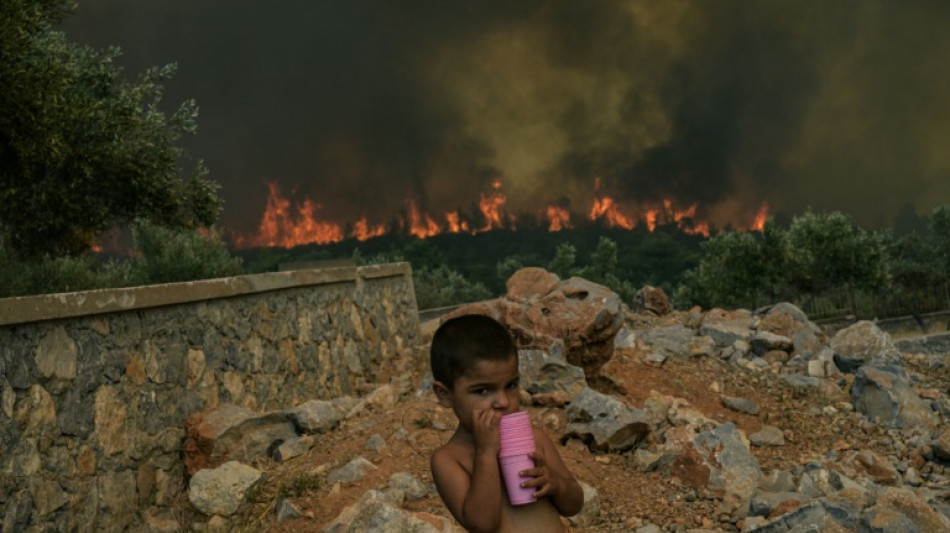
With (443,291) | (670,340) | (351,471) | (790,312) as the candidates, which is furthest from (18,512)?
(443,291)

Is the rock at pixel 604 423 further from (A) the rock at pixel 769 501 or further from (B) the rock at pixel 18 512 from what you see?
(B) the rock at pixel 18 512

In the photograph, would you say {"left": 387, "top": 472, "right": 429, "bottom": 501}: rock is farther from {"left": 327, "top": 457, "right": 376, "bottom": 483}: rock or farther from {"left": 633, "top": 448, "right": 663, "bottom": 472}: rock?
{"left": 633, "top": 448, "right": 663, "bottom": 472}: rock

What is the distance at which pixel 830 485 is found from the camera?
5645 millimetres

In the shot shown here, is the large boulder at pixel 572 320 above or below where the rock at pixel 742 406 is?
above

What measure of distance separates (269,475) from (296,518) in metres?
0.80

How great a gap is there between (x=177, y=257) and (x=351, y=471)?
17.9m

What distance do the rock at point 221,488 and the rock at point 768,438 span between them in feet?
15.1

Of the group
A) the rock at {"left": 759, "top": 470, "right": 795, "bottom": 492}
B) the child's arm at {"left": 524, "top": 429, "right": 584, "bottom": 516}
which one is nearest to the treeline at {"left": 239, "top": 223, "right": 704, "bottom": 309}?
the rock at {"left": 759, "top": 470, "right": 795, "bottom": 492}

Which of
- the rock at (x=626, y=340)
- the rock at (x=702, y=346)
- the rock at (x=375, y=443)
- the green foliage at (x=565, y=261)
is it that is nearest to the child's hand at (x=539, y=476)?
the rock at (x=375, y=443)

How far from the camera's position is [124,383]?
5789 millimetres

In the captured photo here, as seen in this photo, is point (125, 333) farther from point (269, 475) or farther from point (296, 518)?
point (296, 518)

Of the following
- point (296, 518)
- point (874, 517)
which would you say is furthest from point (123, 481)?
point (874, 517)

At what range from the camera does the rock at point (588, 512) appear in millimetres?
5152

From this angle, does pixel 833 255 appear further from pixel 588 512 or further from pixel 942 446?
pixel 588 512
